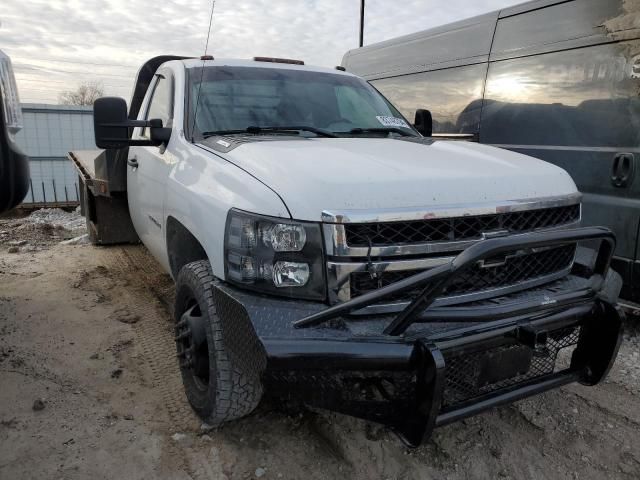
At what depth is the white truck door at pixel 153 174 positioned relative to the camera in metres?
3.48

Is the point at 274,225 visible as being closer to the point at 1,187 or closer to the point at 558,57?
the point at 1,187

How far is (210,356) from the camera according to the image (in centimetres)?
248

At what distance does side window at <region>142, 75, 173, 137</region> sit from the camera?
11.9 feet

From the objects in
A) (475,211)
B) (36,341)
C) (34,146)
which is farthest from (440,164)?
(34,146)

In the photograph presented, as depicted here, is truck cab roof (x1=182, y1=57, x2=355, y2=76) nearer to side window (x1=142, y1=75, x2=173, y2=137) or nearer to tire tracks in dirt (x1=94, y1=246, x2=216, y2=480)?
side window (x1=142, y1=75, x2=173, y2=137)

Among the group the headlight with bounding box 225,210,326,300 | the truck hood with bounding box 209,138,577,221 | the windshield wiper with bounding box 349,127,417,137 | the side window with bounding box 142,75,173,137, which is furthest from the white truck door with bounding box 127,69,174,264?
the headlight with bounding box 225,210,326,300

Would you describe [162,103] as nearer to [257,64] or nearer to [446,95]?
[257,64]

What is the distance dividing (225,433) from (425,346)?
4.46 ft

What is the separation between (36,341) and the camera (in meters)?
3.88

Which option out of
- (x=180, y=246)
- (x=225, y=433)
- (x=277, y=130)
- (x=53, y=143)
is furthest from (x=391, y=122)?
(x=53, y=143)

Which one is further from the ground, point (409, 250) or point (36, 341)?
point (409, 250)

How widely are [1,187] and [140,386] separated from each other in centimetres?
141

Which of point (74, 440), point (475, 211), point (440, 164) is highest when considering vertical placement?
point (440, 164)

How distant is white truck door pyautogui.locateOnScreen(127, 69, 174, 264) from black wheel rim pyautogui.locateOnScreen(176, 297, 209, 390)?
81cm
